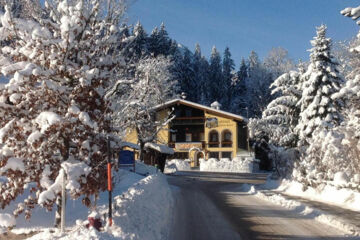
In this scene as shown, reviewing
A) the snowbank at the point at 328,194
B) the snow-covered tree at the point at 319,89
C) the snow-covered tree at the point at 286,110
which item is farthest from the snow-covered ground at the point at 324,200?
the snow-covered tree at the point at 286,110

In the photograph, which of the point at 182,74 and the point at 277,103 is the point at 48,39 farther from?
the point at 182,74

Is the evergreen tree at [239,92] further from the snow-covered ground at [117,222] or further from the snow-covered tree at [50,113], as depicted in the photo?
the snow-covered tree at [50,113]

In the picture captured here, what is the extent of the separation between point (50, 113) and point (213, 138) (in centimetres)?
5044

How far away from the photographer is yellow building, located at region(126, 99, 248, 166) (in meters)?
55.8

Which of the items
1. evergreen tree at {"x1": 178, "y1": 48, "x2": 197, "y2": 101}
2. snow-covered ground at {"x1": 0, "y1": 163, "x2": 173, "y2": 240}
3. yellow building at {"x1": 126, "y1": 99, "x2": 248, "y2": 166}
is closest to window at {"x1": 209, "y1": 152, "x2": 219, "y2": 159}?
yellow building at {"x1": 126, "y1": 99, "x2": 248, "y2": 166}

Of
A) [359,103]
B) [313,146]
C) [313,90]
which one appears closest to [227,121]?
[313,90]

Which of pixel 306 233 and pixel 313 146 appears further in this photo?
pixel 313 146

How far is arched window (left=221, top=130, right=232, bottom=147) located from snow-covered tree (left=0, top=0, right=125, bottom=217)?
157 ft

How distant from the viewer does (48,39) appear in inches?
322

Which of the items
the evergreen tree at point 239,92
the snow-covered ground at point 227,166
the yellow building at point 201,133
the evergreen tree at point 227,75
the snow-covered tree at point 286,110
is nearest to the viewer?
the snow-covered tree at point 286,110

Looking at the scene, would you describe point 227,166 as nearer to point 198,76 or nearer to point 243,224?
point 243,224

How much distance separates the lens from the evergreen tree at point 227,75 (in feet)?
299

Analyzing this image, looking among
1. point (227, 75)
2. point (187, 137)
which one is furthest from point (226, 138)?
point (227, 75)

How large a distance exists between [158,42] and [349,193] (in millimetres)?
74932
